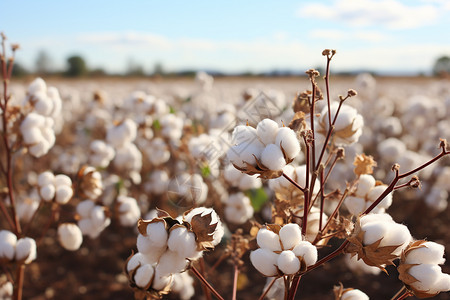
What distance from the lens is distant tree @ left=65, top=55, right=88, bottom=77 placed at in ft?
155

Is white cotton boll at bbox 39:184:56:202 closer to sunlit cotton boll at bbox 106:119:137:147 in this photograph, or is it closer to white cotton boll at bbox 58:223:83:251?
white cotton boll at bbox 58:223:83:251

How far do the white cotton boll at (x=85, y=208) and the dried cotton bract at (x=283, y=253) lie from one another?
3.69ft

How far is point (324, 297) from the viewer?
3168 millimetres

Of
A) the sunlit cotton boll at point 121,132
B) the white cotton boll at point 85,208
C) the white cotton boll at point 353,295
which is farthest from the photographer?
the sunlit cotton boll at point 121,132

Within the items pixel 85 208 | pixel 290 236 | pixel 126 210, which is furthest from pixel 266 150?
pixel 126 210

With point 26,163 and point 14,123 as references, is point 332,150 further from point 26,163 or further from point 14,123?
point 26,163

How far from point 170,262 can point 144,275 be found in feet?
0.72

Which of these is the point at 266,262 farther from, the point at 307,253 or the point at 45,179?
the point at 45,179

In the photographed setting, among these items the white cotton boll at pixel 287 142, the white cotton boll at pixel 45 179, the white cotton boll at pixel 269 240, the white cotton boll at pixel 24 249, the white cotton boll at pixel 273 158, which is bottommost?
the white cotton boll at pixel 24 249

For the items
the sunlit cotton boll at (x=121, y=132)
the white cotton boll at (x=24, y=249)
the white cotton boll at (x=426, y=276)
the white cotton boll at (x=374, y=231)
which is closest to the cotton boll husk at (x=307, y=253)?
the white cotton boll at (x=374, y=231)

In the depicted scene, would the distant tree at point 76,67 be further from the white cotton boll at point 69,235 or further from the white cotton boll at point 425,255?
the white cotton boll at point 425,255

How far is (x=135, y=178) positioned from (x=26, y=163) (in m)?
2.65

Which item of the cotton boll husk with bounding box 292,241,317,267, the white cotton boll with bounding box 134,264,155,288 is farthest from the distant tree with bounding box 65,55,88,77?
the cotton boll husk with bounding box 292,241,317,267

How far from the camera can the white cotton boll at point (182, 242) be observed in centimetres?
85
